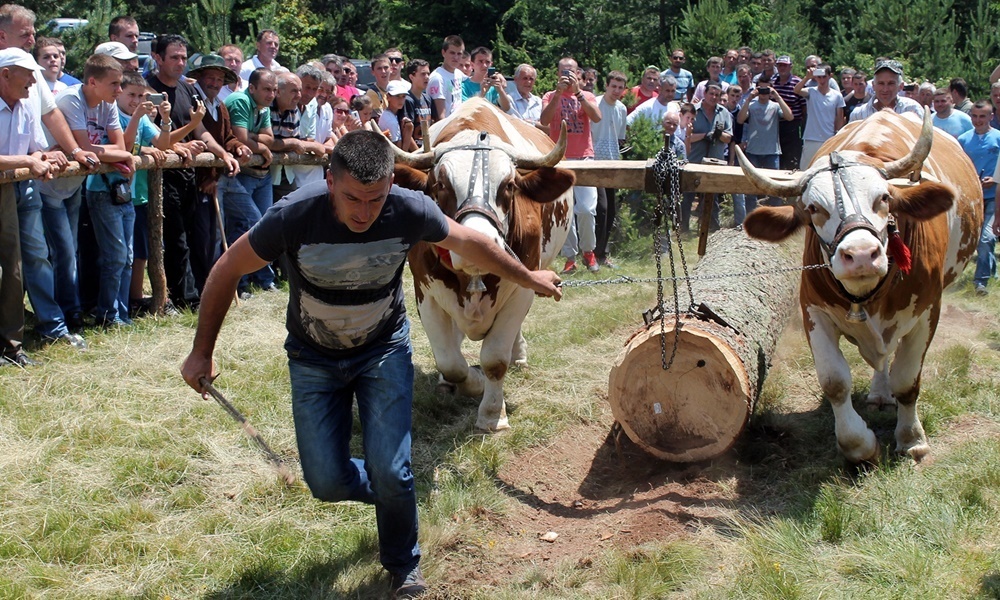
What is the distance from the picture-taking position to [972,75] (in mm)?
17281

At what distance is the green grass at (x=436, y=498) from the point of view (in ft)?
13.6

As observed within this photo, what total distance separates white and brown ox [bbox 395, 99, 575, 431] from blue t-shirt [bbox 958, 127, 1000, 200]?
19.4 ft

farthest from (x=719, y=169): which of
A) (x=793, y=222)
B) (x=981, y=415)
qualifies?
(x=981, y=415)

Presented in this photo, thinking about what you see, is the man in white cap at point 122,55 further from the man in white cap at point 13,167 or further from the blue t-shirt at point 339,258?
the blue t-shirt at point 339,258

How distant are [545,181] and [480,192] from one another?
63 centimetres

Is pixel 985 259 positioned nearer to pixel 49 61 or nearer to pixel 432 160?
pixel 432 160

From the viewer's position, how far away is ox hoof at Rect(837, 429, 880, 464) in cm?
540

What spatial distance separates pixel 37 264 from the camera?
22.4ft

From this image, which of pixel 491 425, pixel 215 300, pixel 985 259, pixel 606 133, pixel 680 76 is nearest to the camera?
pixel 215 300

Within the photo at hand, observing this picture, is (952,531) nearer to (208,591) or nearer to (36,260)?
(208,591)

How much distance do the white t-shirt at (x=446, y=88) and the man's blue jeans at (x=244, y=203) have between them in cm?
252

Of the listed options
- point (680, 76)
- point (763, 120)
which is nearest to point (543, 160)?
point (763, 120)

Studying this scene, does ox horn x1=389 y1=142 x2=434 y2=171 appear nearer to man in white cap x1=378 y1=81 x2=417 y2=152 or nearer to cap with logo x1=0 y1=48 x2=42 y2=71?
cap with logo x1=0 y1=48 x2=42 y2=71

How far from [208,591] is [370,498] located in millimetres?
774
